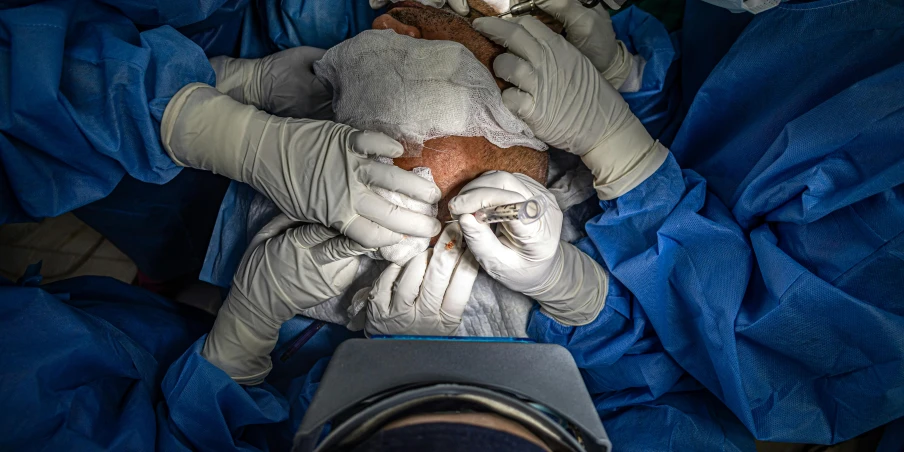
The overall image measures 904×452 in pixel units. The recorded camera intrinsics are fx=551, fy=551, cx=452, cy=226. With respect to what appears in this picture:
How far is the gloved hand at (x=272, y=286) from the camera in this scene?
124cm

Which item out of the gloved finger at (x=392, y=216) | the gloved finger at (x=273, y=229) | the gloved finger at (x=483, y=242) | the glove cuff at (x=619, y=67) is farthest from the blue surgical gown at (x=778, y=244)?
the gloved finger at (x=273, y=229)

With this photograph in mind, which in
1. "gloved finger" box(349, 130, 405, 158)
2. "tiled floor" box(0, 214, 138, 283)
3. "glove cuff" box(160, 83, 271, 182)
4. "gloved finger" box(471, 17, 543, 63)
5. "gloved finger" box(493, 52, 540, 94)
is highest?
"gloved finger" box(471, 17, 543, 63)

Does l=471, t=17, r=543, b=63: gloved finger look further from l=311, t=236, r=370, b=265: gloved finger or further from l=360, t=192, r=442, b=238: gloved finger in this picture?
l=311, t=236, r=370, b=265: gloved finger

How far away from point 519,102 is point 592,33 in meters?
0.34

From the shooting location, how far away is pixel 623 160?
1.22 meters

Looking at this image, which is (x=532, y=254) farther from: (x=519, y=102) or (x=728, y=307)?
(x=728, y=307)

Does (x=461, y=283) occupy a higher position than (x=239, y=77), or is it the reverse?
(x=239, y=77)

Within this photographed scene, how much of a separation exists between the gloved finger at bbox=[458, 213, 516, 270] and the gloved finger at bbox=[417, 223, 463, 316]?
101 millimetres

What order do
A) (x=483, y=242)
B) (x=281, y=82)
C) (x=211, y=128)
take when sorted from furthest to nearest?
(x=281, y=82), (x=211, y=128), (x=483, y=242)

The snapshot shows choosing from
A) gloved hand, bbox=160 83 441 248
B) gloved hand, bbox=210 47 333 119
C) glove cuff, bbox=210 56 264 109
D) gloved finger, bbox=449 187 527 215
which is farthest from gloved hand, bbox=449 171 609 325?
glove cuff, bbox=210 56 264 109

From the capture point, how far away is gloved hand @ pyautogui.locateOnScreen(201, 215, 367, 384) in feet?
4.08

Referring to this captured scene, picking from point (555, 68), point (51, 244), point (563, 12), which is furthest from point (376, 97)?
point (51, 244)

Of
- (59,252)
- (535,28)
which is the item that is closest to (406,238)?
(535,28)

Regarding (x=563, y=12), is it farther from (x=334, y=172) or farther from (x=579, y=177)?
(x=334, y=172)
